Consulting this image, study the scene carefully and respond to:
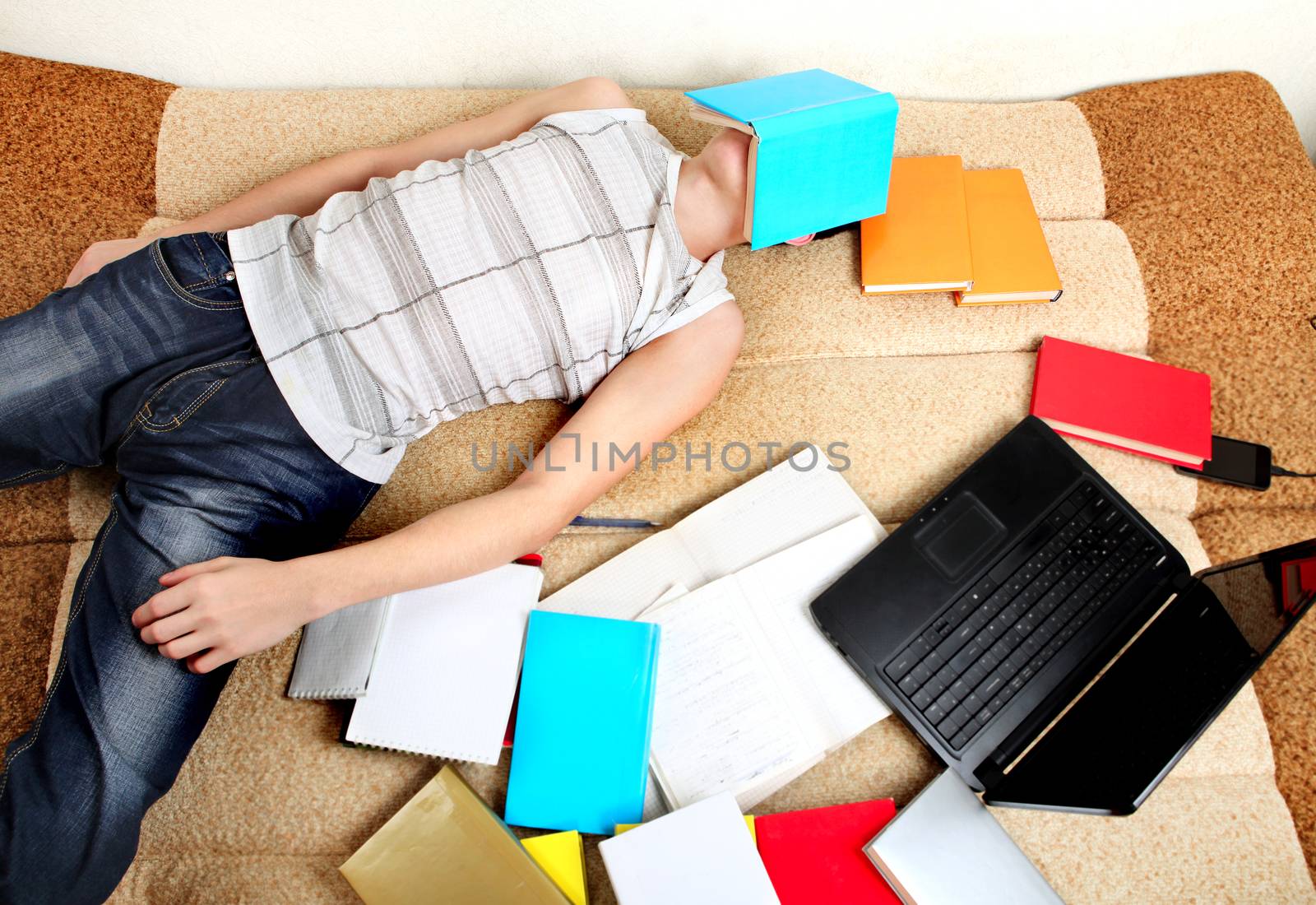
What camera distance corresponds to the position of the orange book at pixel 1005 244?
3.63 ft

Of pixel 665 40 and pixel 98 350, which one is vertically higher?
pixel 665 40

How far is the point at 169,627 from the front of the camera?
2.59 ft

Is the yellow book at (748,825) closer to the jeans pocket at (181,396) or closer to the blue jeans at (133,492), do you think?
the blue jeans at (133,492)

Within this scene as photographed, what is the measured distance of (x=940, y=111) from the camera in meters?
1.27

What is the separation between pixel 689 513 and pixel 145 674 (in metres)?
0.62

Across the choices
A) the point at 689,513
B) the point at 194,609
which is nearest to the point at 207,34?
the point at 194,609

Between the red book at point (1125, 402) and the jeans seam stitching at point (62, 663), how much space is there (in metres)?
1.13

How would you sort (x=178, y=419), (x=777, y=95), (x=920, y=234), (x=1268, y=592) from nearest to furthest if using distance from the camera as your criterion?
(x=1268, y=592), (x=178, y=419), (x=777, y=95), (x=920, y=234)

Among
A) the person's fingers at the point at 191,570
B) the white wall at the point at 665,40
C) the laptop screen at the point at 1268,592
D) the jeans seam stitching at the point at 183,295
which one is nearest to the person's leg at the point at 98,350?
the jeans seam stitching at the point at 183,295

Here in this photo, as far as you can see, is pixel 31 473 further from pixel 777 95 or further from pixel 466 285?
pixel 777 95

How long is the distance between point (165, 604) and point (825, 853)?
712 millimetres

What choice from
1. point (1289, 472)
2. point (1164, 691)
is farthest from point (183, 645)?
point (1289, 472)

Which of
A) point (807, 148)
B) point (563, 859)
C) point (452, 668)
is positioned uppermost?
point (807, 148)

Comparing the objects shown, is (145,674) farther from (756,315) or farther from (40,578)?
(756,315)
